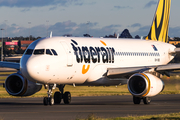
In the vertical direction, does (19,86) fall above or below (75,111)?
above

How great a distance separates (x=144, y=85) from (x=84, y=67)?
4443mm

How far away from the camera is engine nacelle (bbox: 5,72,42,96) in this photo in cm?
2883

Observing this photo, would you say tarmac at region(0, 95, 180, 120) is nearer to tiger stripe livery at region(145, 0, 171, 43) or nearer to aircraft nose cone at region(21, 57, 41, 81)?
aircraft nose cone at region(21, 57, 41, 81)

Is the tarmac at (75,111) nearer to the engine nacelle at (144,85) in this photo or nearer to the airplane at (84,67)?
the engine nacelle at (144,85)

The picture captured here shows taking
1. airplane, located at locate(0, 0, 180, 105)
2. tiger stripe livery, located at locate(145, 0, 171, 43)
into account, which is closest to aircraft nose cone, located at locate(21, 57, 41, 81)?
airplane, located at locate(0, 0, 180, 105)

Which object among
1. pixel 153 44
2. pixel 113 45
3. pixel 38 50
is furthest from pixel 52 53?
pixel 153 44

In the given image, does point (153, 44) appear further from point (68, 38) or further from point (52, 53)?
point (52, 53)

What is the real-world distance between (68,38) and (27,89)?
15.8ft

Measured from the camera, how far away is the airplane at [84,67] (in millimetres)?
25109

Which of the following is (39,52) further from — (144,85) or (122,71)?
(144,85)

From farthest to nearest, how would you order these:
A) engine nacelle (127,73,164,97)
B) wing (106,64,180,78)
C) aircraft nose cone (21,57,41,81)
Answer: wing (106,64,180,78) → engine nacelle (127,73,164,97) → aircraft nose cone (21,57,41,81)

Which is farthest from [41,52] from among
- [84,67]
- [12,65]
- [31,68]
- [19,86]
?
[12,65]

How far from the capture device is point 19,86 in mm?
29859

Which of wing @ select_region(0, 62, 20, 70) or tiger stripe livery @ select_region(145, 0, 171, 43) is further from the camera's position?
tiger stripe livery @ select_region(145, 0, 171, 43)
